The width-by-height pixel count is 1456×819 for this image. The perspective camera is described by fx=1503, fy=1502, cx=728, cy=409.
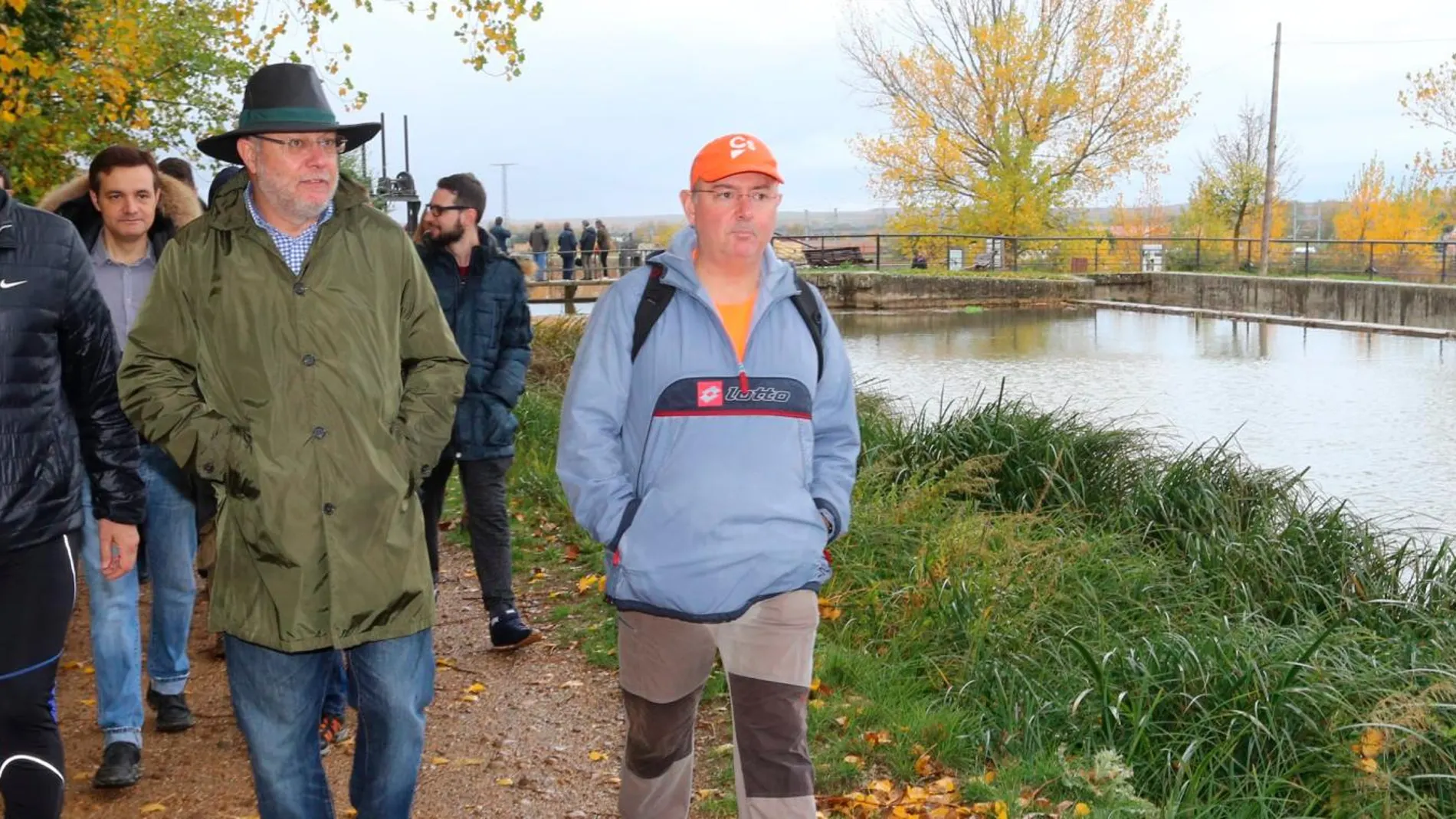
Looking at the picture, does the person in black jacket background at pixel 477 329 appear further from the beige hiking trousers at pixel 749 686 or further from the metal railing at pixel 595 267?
the metal railing at pixel 595 267

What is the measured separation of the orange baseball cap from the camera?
3.41 m

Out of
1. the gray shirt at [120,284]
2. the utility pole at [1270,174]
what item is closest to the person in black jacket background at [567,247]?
the utility pole at [1270,174]

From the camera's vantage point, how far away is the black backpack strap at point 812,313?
3.50 metres

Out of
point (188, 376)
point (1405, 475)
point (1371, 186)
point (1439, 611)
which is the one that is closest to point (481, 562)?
point (188, 376)

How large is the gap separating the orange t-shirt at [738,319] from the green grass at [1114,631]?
6.19 ft

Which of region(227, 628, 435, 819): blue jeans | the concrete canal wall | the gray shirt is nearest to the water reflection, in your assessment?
the concrete canal wall

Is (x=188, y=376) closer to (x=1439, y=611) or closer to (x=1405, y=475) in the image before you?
(x=1439, y=611)

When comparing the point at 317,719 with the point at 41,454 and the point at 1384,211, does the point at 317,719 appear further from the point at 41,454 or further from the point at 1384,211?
the point at 1384,211

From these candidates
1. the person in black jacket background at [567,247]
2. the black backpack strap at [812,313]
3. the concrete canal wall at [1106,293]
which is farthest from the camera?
the person in black jacket background at [567,247]

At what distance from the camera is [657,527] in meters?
3.33

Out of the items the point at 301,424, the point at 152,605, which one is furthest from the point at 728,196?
the point at 152,605

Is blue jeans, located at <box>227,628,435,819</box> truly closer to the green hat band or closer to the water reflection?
the green hat band

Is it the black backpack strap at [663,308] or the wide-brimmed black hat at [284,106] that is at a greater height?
the wide-brimmed black hat at [284,106]

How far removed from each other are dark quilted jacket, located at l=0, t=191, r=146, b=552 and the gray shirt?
156 cm
